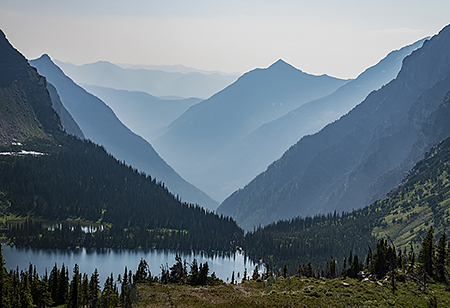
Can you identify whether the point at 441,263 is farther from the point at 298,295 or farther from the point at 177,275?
the point at 177,275

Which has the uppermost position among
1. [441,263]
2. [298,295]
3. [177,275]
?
[441,263]

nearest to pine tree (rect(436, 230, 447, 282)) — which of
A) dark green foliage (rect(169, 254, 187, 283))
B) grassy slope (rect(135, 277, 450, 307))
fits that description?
grassy slope (rect(135, 277, 450, 307))

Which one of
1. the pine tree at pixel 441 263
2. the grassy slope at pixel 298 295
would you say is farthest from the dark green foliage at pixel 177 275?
the pine tree at pixel 441 263

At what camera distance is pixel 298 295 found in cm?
7281

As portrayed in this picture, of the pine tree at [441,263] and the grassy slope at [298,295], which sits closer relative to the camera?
the grassy slope at [298,295]

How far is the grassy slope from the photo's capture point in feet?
223

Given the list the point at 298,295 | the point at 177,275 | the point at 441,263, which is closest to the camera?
the point at 298,295

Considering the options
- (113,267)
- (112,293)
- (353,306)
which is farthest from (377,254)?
(113,267)

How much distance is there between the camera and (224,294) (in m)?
76.6

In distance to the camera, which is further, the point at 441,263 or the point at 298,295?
the point at 441,263

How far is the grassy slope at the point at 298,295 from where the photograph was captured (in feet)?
223

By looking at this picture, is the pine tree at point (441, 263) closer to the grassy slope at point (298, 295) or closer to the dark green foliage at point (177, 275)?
the grassy slope at point (298, 295)

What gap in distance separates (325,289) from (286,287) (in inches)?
278

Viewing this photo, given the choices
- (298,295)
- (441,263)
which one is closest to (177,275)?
(298,295)
